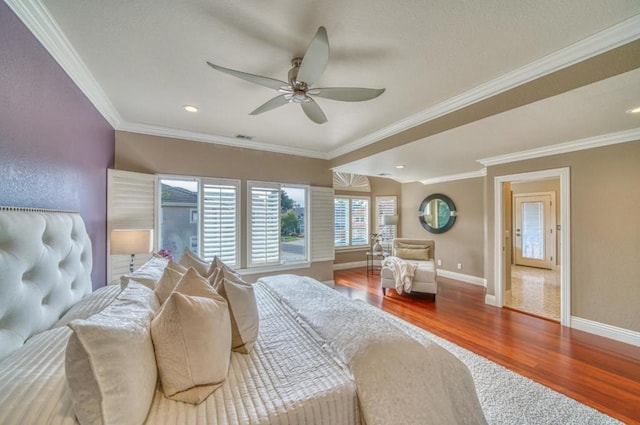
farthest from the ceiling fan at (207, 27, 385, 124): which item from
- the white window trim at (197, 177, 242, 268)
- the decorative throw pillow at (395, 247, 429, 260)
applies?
A: the decorative throw pillow at (395, 247, 429, 260)

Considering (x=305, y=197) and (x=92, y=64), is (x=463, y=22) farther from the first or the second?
(x=305, y=197)

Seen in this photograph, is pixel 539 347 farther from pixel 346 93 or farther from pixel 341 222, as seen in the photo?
pixel 341 222

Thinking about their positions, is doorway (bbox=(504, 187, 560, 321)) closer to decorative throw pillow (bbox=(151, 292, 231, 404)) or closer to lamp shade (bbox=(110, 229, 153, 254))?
decorative throw pillow (bbox=(151, 292, 231, 404))

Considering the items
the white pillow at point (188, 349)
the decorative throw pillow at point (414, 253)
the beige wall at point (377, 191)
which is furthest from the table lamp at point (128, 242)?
the beige wall at point (377, 191)

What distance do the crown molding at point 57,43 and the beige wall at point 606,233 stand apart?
211 inches

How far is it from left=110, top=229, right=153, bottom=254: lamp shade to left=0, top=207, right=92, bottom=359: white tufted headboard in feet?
2.89

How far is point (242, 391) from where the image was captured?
1.04 m

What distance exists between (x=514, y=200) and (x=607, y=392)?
6.26 m

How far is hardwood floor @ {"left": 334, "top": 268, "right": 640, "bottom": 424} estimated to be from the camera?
6.66 ft

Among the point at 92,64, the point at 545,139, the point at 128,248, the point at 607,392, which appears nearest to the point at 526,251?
the point at 545,139

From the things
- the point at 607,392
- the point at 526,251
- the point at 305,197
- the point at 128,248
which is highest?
the point at 305,197

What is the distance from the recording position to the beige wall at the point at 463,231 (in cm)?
529

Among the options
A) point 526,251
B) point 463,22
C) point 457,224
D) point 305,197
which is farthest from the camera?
point 526,251

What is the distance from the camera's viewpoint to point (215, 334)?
3.61 feet
